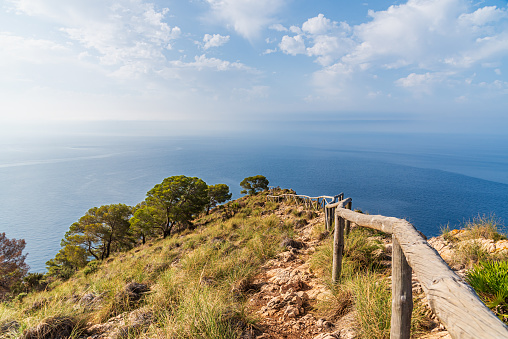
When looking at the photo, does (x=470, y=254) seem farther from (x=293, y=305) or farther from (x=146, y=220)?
(x=146, y=220)

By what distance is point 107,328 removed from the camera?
3256mm

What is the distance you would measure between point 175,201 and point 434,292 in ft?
85.6

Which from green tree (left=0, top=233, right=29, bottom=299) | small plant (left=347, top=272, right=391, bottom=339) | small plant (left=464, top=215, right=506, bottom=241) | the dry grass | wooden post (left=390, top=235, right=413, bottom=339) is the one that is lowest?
green tree (left=0, top=233, right=29, bottom=299)

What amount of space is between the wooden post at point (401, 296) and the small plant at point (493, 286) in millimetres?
1234

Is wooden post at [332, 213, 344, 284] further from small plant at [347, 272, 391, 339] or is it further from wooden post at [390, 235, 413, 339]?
wooden post at [390, 235, 413, 339]

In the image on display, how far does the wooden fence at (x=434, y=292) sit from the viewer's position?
999mm

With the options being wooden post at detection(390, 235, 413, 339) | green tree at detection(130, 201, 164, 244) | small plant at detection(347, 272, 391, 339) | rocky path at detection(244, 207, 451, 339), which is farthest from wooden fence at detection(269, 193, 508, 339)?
green tree at detection(130, 201, 164, 244)

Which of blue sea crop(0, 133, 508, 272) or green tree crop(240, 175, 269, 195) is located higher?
green tree crop(240, 175, 269, 195)

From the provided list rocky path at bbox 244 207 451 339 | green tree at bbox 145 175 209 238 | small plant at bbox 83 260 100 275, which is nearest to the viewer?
rocky path at bbox 244 207 451 339

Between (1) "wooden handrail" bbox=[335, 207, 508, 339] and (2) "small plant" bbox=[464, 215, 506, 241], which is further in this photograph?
(2) "small plant" bbox=[464, 215, 506, 241]

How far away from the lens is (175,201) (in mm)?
25219

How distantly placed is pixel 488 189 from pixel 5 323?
3567 inches

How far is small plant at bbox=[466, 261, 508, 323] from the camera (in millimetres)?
2371

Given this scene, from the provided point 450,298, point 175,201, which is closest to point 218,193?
point 175,201
